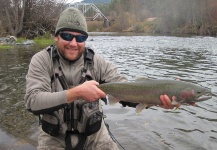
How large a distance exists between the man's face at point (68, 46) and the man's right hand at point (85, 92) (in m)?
0.69

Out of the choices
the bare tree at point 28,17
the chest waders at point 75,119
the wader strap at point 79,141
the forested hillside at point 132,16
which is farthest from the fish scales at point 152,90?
the bare tree at point 28,17

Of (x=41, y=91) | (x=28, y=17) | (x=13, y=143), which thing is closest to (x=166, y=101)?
(x=41, y=91)

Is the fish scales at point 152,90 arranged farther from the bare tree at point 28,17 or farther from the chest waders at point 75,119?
the bare tree at point 28,17

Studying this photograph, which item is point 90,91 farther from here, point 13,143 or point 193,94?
point 13,143

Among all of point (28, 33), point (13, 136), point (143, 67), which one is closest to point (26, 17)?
point (28, 33)

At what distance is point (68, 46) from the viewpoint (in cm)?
385

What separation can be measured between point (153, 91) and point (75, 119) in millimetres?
1113

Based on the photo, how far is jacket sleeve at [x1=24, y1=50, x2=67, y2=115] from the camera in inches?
133

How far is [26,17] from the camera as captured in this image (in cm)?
3136

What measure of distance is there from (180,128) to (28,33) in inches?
1048

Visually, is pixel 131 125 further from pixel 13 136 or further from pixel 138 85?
pixel 138 85

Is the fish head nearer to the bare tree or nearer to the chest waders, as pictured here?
the chest waders

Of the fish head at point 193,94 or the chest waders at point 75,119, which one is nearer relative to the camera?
the fish head at point 193,94

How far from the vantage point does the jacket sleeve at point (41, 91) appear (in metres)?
3.38
